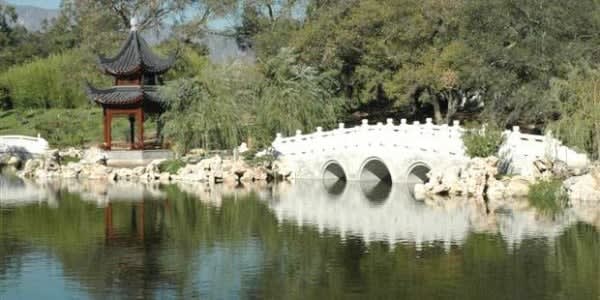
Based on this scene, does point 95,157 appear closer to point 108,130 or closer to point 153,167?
point 108,130

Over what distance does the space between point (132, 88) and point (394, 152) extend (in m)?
11.2

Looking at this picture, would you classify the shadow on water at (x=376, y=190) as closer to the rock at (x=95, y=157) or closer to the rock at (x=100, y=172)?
the rock at (x=100, y=172)

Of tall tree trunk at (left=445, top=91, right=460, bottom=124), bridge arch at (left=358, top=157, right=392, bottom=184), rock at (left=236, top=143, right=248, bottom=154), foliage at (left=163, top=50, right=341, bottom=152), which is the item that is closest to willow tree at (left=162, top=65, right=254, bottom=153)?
foliage at (left=163, top=50, right=341, bottom=152)

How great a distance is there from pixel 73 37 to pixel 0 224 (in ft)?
132

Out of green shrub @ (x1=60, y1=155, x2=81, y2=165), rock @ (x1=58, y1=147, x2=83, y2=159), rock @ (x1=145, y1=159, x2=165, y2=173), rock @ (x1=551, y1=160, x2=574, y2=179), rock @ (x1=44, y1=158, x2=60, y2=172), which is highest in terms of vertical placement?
rock @ (x1=58, y1=147, x2=83, y2=159)

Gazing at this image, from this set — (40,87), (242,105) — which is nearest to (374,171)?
(242,105)

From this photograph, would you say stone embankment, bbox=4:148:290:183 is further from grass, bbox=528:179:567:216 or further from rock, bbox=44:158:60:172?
grass, bbox=528:179:567:216

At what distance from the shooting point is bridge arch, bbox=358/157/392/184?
102ft

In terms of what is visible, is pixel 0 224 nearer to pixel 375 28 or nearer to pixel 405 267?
pixel 405 267

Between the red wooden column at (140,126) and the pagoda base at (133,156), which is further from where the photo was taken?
the red wooden column at (140,126)

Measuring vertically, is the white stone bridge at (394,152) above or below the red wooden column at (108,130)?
below

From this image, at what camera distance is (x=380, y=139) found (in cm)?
3006

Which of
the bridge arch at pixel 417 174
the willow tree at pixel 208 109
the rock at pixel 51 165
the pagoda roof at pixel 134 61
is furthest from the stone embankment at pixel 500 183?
the rock at pixel 51 165

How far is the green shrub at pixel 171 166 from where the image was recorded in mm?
33281
